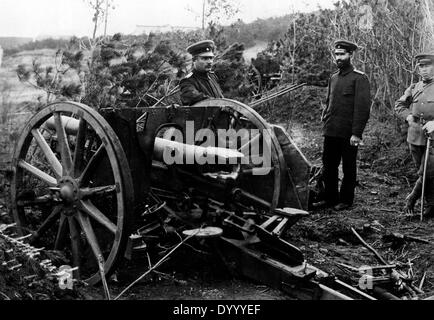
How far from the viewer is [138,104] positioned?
7.38 meters

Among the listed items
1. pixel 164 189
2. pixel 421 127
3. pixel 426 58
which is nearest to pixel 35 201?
pixel 164 189

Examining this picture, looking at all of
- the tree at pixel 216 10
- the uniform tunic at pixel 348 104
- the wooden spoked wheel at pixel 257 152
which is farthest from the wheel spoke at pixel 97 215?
the tree at pixel 216 10

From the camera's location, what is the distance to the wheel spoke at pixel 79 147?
455cm

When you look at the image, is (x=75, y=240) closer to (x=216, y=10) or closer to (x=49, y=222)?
(x=49, y=222)

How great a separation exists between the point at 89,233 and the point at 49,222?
0.52 metres

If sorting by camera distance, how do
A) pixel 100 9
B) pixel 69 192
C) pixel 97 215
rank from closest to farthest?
pixel 97 215, pixel 69 192, pixel 100 9

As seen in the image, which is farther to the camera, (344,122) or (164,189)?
(344,122)

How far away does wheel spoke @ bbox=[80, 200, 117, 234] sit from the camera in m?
4.34

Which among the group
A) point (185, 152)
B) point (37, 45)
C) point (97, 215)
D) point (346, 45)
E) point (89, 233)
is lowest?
point (89, 233)

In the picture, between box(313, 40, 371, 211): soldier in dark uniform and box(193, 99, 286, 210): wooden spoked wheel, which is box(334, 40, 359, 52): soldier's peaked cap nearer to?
box(313, 40, 371, 211): soldier in dark uniform

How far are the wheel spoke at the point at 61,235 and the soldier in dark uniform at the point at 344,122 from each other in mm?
3445

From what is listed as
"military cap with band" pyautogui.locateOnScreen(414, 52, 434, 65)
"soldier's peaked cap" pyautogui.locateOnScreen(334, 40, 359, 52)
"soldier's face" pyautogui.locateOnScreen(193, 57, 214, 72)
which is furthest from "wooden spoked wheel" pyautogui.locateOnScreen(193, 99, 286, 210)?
"military cap with band" pyautogui.locateOnScreen(414, 52, 434, 65)

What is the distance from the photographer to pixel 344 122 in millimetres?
6996
